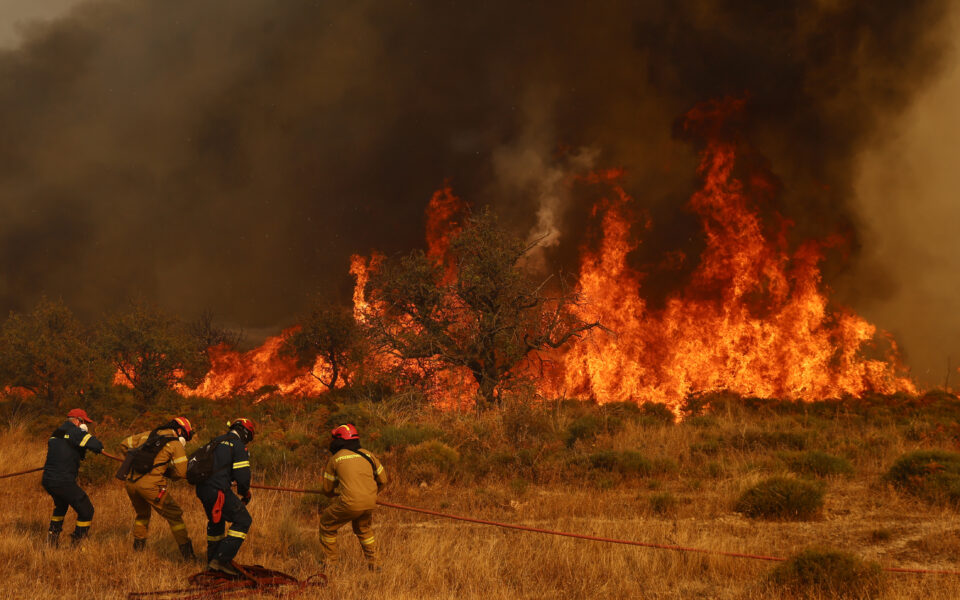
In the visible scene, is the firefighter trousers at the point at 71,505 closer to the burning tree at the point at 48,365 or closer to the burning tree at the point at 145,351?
the burning tree at the point at 48,365

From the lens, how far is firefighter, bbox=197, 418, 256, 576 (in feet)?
23.2

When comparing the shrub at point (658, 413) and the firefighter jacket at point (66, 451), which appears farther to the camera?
the shrub at point (658, 413)

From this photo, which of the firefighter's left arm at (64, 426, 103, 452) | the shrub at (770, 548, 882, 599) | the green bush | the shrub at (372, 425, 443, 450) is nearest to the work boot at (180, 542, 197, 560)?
the firefighter's left arm at (64, 426, 103, 452)

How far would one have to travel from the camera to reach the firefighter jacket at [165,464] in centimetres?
787

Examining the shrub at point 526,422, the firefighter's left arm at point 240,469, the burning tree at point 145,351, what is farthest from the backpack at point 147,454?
the burning tree at point 145,351

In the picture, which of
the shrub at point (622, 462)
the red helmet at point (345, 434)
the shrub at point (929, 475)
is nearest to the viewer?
the red helmet at point (345, 434)

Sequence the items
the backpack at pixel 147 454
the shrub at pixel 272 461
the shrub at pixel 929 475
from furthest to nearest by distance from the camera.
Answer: the shrub at pixel 272 461 < the shrub at pixel 929 475 < the backpack at pixel 147 454

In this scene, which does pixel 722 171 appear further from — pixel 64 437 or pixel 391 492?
pixel 64 437

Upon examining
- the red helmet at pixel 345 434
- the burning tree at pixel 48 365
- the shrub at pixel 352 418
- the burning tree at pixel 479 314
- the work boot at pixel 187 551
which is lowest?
the work boot at pixel 187 551

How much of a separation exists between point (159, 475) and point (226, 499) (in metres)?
1.36

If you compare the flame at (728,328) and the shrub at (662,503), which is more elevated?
the flame at (728,328)

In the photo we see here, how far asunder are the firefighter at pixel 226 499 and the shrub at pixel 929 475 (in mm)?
10692

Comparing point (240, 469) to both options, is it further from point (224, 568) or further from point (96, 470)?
point (96, 470)

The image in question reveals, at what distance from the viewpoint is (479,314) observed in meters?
20.1
